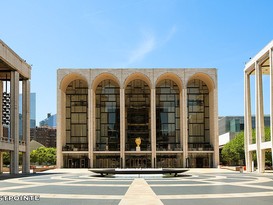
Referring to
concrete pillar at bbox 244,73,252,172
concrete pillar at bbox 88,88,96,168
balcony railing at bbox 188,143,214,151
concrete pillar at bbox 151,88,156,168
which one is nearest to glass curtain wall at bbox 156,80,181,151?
balcony railing at bbox 188,143,214,151

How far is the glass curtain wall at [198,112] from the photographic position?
285ft

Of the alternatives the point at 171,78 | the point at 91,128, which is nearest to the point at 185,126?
the point at 171,78

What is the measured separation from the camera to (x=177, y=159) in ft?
270

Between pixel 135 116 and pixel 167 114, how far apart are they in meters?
6.80

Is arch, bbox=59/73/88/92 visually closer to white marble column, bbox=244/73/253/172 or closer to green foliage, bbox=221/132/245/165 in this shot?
white marble column, bbox=244/73/253/172

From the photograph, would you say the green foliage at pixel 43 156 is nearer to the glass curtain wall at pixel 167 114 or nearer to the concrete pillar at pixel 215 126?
the glass curtain wall at pixel 167 114

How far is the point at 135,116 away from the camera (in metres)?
86.9

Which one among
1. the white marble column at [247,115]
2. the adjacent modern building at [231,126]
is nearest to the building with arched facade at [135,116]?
the white marble column at [247,115]

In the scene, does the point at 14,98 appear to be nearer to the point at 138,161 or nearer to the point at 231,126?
the point at 138,161

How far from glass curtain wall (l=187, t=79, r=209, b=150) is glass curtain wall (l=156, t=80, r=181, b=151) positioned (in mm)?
2786

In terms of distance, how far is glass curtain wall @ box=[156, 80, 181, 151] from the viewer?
8619 cm

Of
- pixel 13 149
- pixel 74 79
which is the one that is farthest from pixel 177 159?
pixel 13 149

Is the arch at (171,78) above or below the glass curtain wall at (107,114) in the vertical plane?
above

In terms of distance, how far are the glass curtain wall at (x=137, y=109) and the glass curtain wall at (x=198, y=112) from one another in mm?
8944
